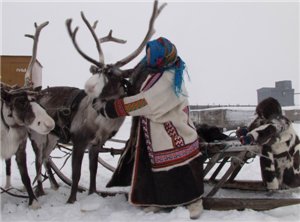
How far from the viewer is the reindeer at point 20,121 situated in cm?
371

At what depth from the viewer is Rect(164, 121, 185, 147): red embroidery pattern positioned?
3.53 meters

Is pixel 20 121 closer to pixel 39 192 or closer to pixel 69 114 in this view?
pixel 69 114

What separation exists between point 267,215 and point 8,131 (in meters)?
2.71

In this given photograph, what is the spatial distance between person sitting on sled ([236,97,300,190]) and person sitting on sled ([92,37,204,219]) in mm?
676

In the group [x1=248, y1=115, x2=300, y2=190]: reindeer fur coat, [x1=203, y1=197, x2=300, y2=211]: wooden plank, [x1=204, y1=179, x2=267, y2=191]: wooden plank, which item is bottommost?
[x1=204, y1=179, x2=267, y2=191]: wooden plank

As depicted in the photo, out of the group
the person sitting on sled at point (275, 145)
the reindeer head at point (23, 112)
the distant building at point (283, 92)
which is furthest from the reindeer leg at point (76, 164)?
the distant building at point (283, 92)

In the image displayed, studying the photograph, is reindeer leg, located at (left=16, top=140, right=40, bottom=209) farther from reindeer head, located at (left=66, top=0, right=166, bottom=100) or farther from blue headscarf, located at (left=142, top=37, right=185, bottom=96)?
blue headscarf, located at (left=142, top=37, right=185, bottom=96)

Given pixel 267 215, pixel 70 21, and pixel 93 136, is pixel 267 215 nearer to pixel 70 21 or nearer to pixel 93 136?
pixel 93 136

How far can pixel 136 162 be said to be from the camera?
12.1 ft

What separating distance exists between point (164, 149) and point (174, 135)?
167 mm

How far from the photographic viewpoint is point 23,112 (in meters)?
3.74

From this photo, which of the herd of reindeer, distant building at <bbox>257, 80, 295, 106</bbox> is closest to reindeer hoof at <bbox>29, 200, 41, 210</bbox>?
the herd of reindeer

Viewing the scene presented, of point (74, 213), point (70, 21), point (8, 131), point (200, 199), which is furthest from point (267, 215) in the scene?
point (70, 21)

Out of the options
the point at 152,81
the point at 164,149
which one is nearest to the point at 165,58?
the point at 152,81
